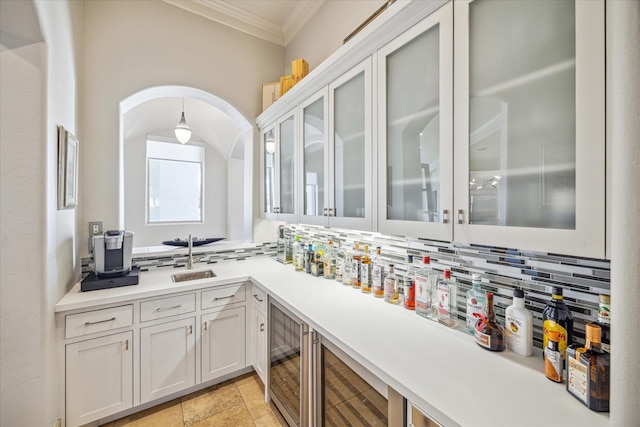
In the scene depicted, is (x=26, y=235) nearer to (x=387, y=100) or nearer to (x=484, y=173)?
(x=387, y=100)

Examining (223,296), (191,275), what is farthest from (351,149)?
(191,275)

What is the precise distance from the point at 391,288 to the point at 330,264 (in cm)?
60

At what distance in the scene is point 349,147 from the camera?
1630mm

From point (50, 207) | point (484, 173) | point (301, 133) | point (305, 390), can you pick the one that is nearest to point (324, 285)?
point (305, 390)

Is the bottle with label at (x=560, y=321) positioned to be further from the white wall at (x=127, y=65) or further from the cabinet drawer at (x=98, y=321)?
the white wall at (x=127, y=65)

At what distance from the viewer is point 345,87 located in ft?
5.44

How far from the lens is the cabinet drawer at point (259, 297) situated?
196cm

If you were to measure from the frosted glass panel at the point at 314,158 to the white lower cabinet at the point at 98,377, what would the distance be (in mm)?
1462

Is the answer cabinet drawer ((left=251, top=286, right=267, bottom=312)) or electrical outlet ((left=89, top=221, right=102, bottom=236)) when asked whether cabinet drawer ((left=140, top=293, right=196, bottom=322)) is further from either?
electrical outlet ((left=89, top=221, right=102, bottom=236))

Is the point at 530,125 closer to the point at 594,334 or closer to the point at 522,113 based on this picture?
the point at 522,113

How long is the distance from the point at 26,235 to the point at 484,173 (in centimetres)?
205

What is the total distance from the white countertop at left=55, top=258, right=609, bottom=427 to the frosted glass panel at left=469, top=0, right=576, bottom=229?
503 mm

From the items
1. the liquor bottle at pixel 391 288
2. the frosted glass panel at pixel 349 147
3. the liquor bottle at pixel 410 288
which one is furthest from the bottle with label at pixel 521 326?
the frosted glass panel at pixel 349 147

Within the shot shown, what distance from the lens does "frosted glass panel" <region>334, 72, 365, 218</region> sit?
1545 mm
